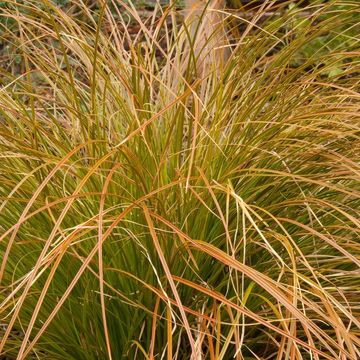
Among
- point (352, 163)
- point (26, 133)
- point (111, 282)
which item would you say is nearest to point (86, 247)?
point (111, 282)

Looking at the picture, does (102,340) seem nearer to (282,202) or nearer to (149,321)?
(149,321)

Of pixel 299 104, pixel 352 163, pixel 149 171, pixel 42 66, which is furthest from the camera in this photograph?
pixel 42 66

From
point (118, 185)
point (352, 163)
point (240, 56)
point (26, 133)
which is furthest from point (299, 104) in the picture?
point (26, 133)

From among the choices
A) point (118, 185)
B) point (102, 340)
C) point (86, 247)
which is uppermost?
point (118, 185)

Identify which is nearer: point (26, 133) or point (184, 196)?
point (184, 196)

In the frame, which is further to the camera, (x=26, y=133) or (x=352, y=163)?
(x=26, y=133)

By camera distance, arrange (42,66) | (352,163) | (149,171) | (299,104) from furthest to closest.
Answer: (42,66), (299,104), (149,171), (352,163)

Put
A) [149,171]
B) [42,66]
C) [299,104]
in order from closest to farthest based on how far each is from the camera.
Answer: [149,171]
[299,104]
[42,66]

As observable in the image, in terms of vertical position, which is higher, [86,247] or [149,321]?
[86,247]

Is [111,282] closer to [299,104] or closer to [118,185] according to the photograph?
[118,185]
